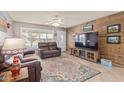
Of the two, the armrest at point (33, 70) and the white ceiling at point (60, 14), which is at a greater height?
the white ceiling at point (60, 14)

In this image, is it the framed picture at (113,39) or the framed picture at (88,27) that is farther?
the framed picture at (88,27)

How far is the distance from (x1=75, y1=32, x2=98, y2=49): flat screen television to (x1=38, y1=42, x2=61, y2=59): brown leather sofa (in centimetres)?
130

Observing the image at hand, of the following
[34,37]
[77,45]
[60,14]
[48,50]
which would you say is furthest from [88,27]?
[34,37]

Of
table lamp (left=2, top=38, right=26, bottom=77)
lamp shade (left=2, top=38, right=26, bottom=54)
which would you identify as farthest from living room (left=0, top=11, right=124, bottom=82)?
lamp shade (left=2, top=38, right=26, bottom=54)

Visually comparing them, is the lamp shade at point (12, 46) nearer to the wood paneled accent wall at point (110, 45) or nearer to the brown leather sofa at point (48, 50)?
the brown leather sofa at point (48, 50)

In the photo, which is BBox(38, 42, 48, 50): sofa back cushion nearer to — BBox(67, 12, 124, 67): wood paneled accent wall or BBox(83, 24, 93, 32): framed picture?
BBox(83, 24, 93, 32): framed picture

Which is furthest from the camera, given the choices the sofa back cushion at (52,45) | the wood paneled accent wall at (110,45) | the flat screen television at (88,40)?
the sofa back cushion at (52,45)

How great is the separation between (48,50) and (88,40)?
2.26 m

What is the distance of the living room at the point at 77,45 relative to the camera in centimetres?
257

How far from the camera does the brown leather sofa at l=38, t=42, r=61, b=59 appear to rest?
488 cm

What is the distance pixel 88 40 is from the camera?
4.75 m

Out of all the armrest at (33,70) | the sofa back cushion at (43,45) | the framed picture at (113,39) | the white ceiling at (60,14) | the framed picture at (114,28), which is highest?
the white ceiling at (60,14)

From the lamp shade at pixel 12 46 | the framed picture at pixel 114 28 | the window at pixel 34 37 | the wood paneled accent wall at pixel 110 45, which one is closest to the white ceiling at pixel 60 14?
the wood paneled accent wall at pixel 110 45
